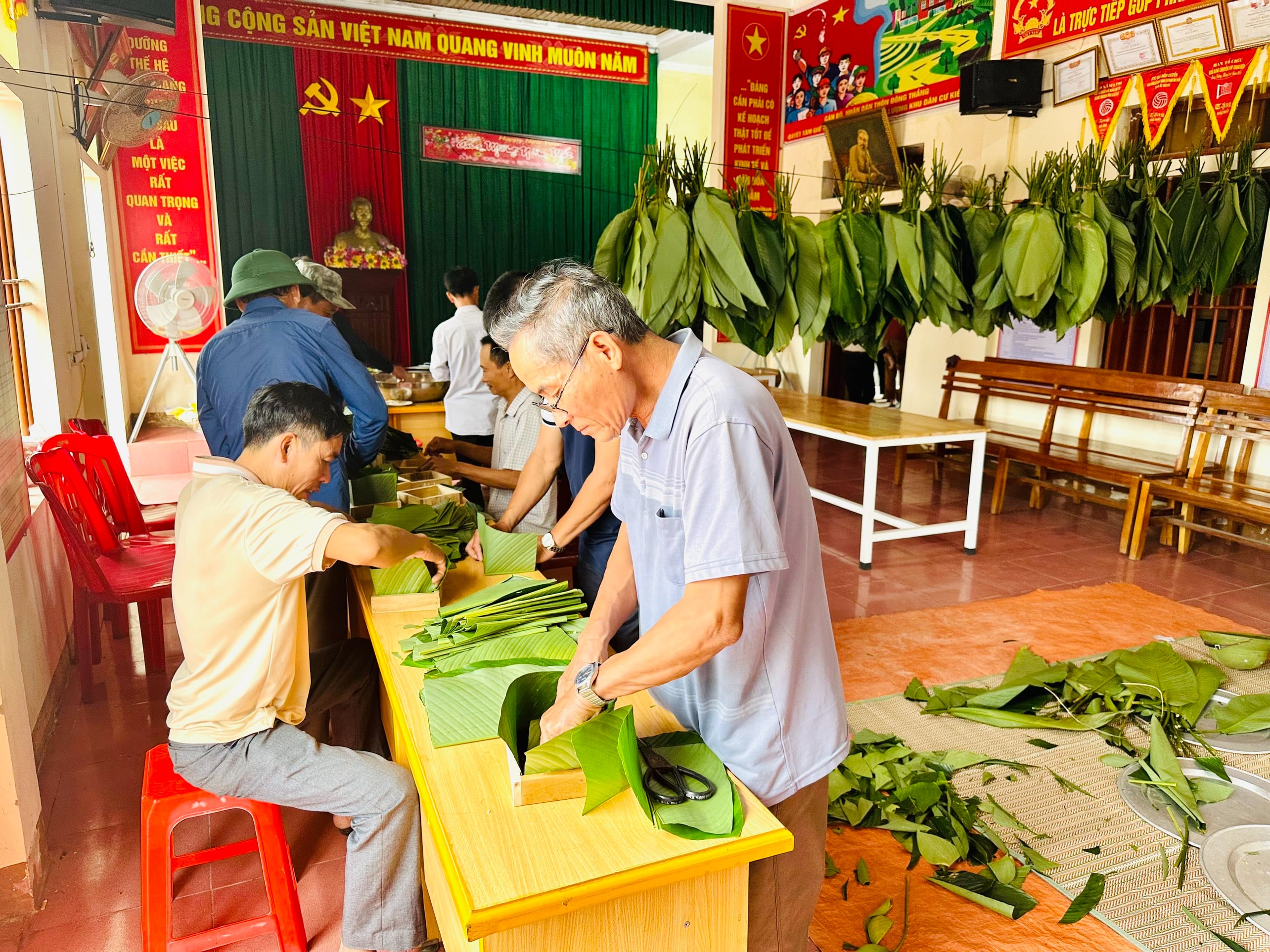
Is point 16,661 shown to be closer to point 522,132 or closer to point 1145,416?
point 1145,416

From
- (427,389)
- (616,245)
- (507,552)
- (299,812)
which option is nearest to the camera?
(507,552)

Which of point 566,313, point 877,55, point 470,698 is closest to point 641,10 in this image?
point 877,55

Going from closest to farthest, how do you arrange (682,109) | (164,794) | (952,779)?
(164,794) → (952,779) → (682,109)

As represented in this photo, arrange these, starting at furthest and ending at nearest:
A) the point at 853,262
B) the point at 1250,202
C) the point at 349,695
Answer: the point at 1250,202, the point at 853,262, the point at 349,695

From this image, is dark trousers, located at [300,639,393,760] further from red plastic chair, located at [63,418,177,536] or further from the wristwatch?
red plastic chair, located at [63,418,177,536]

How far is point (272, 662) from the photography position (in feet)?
6.50

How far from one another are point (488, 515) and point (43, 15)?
2594 mm

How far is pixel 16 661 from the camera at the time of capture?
238cm

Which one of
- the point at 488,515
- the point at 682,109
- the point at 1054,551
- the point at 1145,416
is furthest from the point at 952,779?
the point at 682,109

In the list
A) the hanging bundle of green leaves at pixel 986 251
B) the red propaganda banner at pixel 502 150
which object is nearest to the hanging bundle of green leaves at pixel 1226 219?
the hanging bundle of green leaves at pixel 986 251

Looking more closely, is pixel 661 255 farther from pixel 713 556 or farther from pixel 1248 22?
pixel 1248 22

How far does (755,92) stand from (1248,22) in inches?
168

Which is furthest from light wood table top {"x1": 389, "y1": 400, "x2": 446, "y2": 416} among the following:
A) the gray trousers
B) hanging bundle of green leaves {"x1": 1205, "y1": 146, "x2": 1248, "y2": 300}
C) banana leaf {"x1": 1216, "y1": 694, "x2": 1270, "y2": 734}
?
hanging bundle of green leaves {"x1": 1205, "y1": 146, "x2": 1248, "y2": 300}

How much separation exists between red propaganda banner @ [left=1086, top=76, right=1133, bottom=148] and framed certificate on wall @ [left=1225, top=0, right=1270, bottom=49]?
74 centimetres
